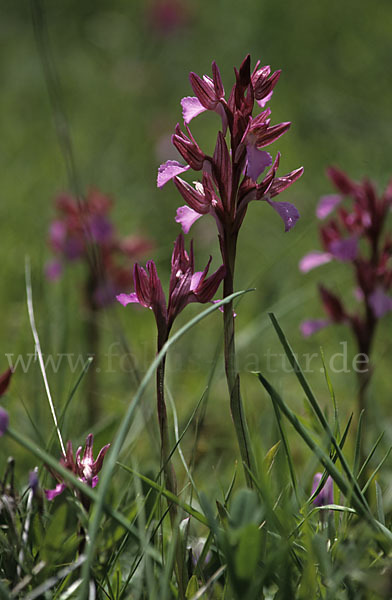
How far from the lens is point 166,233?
8.50 ft

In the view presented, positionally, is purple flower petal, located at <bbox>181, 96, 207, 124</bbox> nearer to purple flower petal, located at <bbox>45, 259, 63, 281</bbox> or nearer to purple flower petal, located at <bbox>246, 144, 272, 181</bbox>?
purple flower petal, located at <bbox>246, 144, 272, 181</bbox>

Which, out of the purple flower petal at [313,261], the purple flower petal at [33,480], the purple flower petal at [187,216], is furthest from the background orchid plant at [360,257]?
the purple flower petal at [33,480]

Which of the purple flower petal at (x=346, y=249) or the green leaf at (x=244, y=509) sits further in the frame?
the purple flower petal at (x=346, y=249)

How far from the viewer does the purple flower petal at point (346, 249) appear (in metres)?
1.20

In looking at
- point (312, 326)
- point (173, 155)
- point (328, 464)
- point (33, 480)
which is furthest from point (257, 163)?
point (173, 155)

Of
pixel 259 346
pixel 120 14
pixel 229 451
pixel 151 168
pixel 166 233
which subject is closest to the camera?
pixel 229 451

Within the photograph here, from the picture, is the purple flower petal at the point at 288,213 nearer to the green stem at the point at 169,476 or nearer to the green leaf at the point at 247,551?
the green stem at the point at 169,476

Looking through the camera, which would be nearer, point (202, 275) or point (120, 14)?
point (202, 275)

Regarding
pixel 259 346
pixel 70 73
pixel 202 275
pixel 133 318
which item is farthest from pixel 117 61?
pixel 202 275

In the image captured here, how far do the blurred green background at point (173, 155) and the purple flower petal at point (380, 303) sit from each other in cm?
17

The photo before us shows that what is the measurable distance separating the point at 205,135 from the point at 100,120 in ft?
2.21

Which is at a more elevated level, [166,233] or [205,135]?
[205,135]

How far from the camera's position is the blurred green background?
60.3 inches

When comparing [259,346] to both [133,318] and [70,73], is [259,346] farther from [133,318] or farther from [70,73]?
[70,73]
